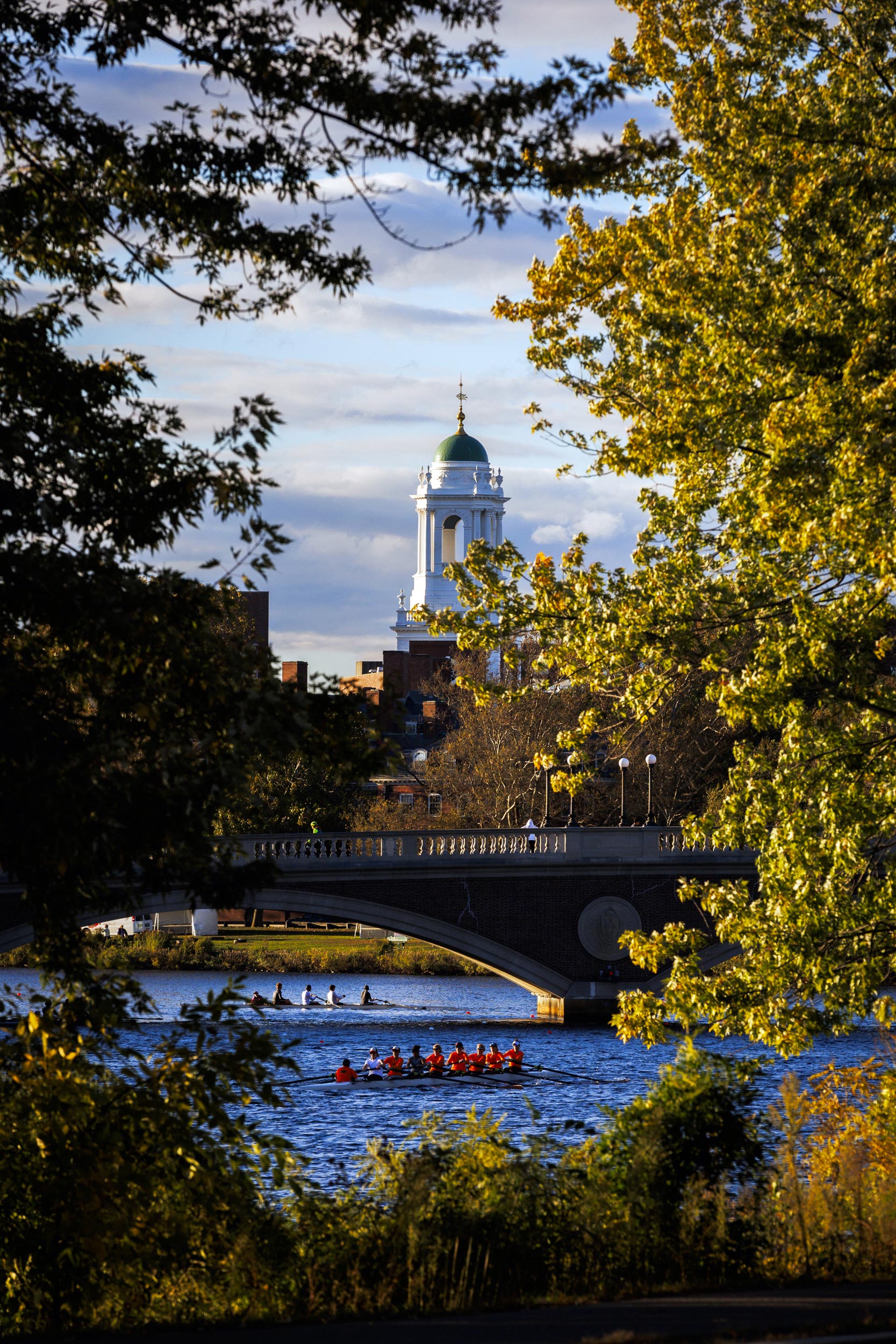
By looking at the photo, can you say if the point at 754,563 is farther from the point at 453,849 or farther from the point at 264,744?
the point at 453,849

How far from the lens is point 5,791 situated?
27.5 ft

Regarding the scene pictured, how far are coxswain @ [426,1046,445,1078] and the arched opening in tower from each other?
99.7m

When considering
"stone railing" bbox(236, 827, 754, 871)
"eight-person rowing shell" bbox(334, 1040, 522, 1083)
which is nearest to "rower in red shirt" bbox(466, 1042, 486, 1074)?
"eight-person rowing shell" bbox(334, 1040, 522, 1083)

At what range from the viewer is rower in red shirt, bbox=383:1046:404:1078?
35.1 metres

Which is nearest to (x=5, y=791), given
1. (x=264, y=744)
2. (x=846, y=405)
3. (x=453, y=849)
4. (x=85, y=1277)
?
(x=264, y=744)

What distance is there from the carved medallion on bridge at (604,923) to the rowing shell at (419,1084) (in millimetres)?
8572

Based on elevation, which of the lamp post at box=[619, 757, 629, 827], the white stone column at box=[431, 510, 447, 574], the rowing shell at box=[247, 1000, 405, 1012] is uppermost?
the white stone column at box=[431, 510, 447, 574]

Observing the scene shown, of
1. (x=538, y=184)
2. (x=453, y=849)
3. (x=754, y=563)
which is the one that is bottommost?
(x=453, y=849)

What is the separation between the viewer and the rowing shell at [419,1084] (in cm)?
3397

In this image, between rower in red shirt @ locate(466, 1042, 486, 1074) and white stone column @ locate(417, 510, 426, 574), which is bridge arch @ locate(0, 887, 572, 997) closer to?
rower in red shirt @ locate(466, 1042, 486, 1074)

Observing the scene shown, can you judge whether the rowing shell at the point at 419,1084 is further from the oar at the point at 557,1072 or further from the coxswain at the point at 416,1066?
the oar at the point at 557,1072

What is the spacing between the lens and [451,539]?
452 ft

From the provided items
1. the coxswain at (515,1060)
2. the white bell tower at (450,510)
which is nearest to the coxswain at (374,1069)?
the coxswain at (515,1060)

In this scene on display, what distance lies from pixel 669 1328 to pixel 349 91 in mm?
7240
